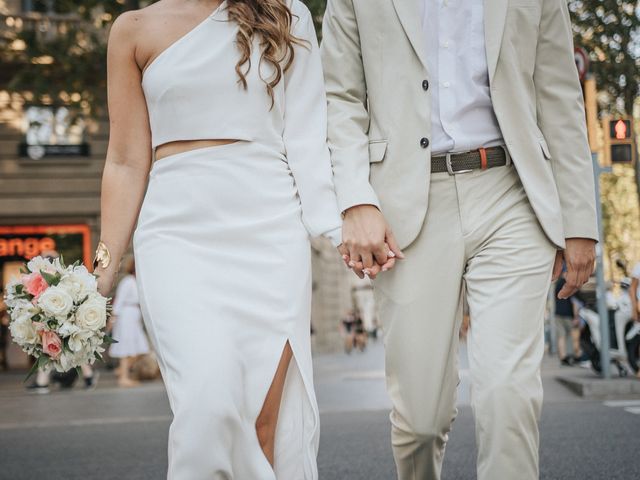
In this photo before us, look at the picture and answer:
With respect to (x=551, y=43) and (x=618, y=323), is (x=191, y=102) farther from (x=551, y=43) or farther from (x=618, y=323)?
(x=618, y=323)

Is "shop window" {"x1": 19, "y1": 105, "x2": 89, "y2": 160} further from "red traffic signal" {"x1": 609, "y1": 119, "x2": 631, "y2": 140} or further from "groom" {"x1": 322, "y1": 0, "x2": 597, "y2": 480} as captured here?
"groom" {"x1": 322, "y1": 0, "x2": 597, "y2": 480}

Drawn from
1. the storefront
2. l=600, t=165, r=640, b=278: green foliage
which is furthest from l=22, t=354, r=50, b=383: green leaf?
l=600, t=165, r=640, b=278: green foliage

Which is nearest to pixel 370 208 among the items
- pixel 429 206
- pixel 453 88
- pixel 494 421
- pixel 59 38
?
pixel 429 206

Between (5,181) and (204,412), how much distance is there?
19.5 metres

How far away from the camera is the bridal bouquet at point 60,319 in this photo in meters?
3.03

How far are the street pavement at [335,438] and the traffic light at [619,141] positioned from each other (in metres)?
2.98

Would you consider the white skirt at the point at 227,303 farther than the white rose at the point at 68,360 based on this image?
No

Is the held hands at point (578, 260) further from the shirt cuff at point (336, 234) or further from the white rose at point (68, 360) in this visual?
the white rose at point (68, 360)

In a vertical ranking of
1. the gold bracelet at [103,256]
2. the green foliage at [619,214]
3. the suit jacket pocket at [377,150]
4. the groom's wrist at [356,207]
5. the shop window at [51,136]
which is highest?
the shop window at [51,136]

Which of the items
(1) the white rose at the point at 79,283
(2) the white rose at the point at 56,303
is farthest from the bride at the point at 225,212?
(2) the white rose at the point at 56,303

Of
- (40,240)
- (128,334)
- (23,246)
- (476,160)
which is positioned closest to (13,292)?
(476,160)

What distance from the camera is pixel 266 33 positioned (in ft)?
10.7

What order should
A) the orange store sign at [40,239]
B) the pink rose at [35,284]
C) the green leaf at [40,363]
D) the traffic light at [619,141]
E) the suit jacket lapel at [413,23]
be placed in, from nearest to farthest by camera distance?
the green leaf at [40,363] < the pink rose at [35,284] < the suit jacket lapel at [413,23] < the traffic light at [619,141] < the orange store sign at [40,239]

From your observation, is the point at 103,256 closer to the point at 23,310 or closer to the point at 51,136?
the point at 23,310
